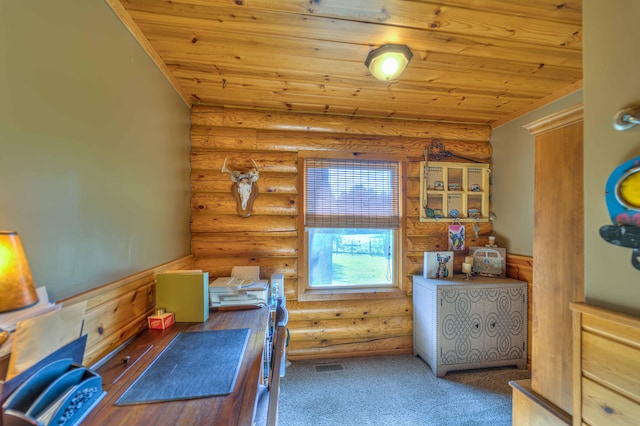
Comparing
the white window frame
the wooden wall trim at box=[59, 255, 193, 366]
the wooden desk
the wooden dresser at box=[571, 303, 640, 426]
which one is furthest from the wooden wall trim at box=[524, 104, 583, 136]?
the wooden wall trim at box=[59, 255, 193, 366]

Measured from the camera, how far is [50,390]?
0.68 m

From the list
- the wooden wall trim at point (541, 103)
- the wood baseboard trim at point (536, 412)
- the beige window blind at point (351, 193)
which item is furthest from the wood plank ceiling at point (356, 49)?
the wood baseboard trim at point (536, 412)

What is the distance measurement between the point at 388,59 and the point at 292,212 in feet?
5.33

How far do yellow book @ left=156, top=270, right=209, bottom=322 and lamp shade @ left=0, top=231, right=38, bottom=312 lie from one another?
37.2 inches

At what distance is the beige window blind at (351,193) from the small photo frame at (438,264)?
500mm

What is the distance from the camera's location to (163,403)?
2.76 feet

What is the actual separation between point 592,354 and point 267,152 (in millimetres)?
2641

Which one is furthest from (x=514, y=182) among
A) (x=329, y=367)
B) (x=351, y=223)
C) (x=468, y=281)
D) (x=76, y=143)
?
(x=76, y=143)

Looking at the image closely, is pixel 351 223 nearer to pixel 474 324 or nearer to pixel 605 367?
pixel 474 324

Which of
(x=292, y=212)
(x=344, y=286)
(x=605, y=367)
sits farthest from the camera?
(x=344, y=286)

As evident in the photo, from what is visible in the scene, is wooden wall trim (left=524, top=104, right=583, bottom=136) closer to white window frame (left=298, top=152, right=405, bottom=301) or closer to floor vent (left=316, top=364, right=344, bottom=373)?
white window frame (left=298, top=152, right=405, bottom=301)

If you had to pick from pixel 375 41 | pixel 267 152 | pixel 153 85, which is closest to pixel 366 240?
pixel 267 152

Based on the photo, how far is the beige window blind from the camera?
2.71m

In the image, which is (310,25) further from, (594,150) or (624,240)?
(624,240)
